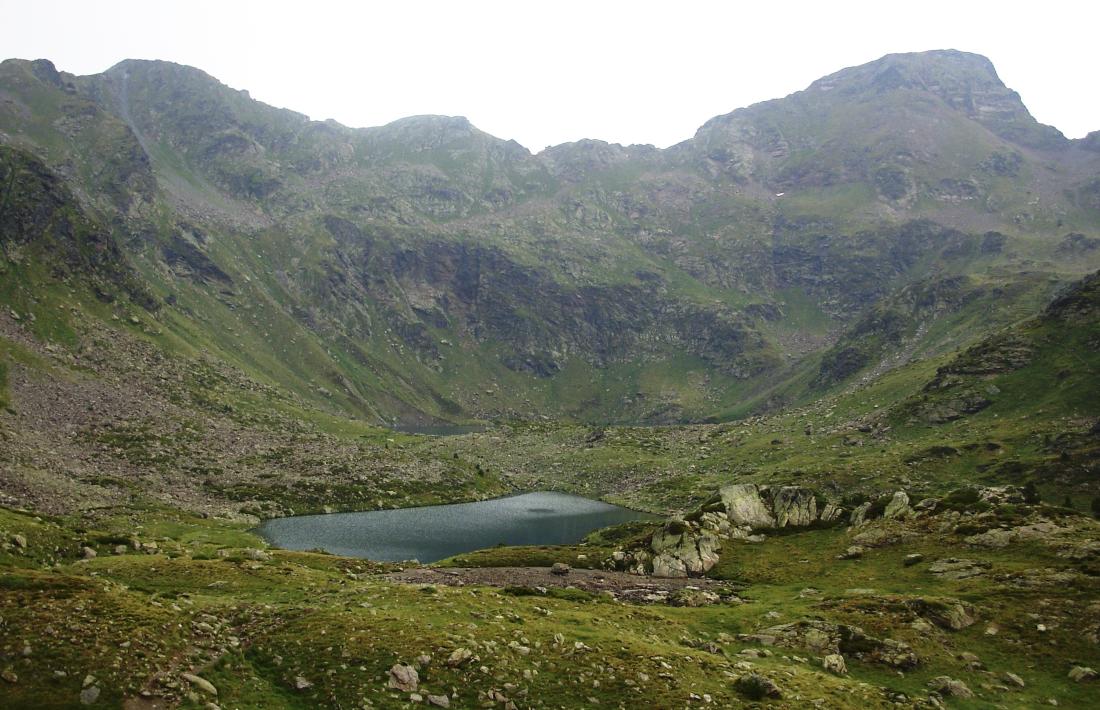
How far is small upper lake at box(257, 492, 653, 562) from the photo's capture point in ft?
324

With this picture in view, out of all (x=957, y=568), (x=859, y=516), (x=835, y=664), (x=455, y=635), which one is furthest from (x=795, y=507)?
(x=455, y=635)

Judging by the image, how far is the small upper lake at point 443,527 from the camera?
98.6 m

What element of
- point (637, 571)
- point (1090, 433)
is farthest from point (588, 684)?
point (1090, 433)

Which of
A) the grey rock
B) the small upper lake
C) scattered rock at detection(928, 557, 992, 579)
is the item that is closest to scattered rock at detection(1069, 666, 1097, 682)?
scattered rock at detection(928, 557, 992, 579)

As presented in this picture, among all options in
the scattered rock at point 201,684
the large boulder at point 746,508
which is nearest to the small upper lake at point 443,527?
the large boulder at point 746,508

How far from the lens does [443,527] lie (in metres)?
119

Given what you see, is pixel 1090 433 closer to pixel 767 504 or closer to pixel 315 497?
pixel 767 504

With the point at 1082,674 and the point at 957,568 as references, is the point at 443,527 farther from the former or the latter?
the point at 1082,674

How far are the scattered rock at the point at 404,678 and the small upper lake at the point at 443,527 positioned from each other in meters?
70.3

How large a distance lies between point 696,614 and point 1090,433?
108 metres

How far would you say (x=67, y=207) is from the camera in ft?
621

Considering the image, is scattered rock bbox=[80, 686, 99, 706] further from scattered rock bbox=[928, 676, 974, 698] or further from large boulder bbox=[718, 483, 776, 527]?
large boulder bbox=[718, 483, 776, 527]

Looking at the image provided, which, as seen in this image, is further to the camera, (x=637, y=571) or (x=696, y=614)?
(x=637, y=571)

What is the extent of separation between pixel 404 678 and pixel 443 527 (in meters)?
98.1
